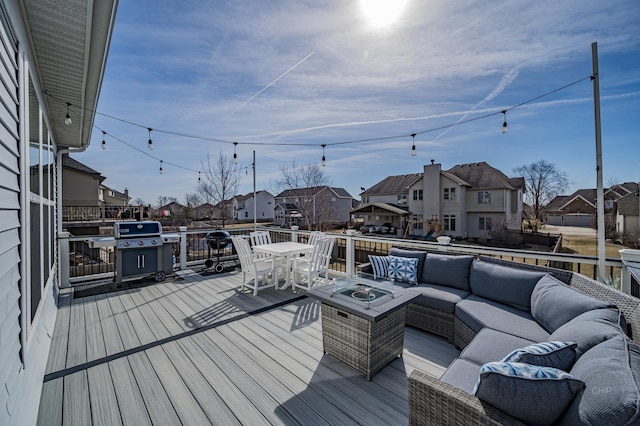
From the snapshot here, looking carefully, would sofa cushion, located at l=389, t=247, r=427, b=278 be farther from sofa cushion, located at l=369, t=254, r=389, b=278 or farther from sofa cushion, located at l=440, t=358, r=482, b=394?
sofa cushion, located at l=440, t=358, r=482, b=394

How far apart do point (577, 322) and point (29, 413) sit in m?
3.72

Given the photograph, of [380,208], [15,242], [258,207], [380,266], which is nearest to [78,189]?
[15,242]

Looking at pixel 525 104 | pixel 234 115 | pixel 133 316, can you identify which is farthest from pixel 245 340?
pixel 234 115

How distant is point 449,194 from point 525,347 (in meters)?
20.3

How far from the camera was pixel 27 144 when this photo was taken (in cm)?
210

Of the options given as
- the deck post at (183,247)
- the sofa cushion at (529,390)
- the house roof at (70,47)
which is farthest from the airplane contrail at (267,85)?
the sofa cushion at (529,390)

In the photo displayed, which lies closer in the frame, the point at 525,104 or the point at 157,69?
the point at 525,104

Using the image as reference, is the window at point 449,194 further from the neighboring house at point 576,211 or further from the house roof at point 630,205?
the neighboring house at point 576,211

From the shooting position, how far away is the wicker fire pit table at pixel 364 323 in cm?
245

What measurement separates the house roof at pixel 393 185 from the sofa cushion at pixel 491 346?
22.8 m

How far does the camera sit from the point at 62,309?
159 inches

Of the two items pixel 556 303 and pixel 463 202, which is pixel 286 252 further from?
pixel 463 202

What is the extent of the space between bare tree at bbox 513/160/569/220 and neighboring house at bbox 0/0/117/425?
3256cm

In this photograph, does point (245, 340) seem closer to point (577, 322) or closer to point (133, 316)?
point (133, 316)
